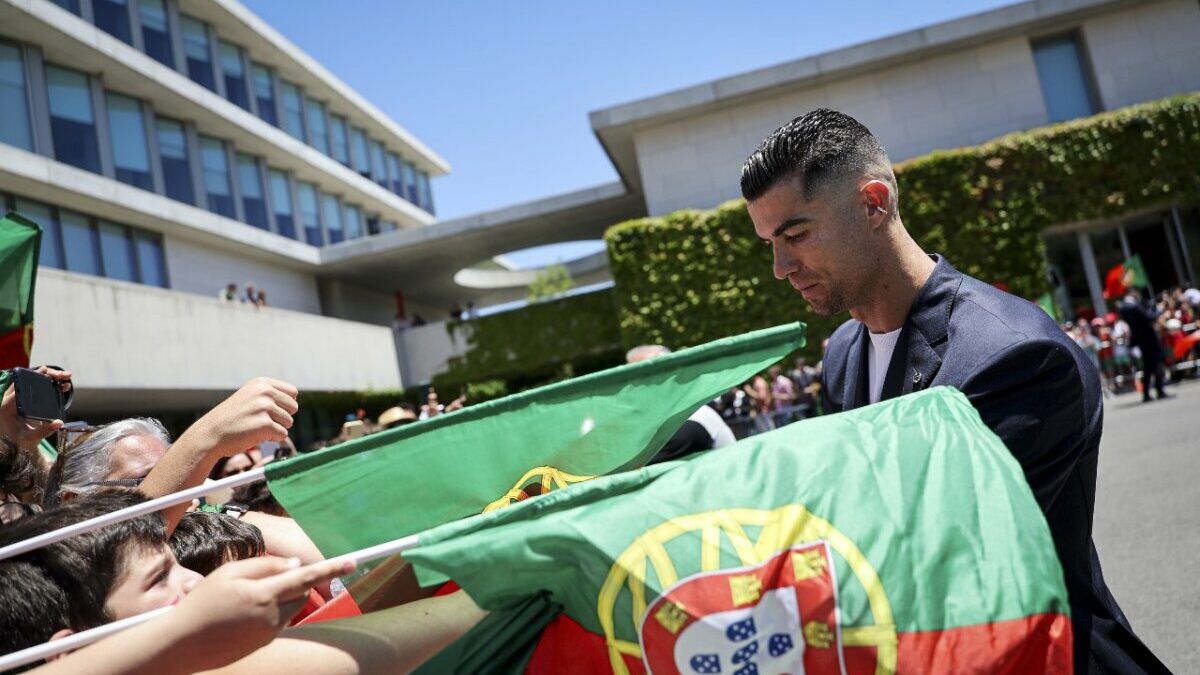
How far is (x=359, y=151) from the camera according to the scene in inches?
1533

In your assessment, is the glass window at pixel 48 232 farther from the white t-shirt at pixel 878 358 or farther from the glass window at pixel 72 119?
the white t-shirt at pixel 878 358

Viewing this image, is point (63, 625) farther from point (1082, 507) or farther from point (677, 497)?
point (1082, 507)

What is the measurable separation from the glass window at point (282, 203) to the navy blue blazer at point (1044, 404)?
3009cm

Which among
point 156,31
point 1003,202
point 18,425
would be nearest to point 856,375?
point 18,425

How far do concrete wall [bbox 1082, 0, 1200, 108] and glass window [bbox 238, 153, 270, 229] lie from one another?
79.2 feet

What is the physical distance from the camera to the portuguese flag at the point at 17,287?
5.20 metres

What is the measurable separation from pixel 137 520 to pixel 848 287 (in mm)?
1794

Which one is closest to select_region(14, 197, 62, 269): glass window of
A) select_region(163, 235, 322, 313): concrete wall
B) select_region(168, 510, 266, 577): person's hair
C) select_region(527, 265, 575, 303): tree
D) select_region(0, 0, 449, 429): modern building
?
select_region(0, 0, 449, 429): modern building

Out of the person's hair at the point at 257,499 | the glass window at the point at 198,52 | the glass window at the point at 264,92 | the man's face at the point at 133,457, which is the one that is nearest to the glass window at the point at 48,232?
the glass window at the point at 198,52

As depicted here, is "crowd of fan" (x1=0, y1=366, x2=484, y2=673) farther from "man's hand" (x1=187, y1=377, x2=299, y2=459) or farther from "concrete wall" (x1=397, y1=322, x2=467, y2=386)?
"concrete wall" (x1=397, y1=322, x2=467, y2=386)

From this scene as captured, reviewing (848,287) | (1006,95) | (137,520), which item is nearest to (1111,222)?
(1006,95)

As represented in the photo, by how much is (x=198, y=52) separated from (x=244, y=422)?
97.6 feet

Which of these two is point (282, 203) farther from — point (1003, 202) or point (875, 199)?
point (875, 199)

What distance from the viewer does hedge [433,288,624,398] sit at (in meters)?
27.0
